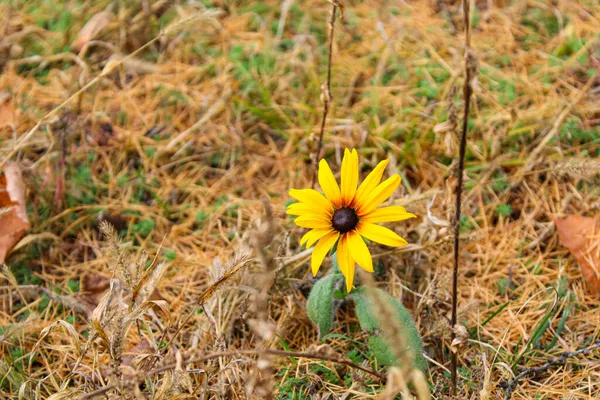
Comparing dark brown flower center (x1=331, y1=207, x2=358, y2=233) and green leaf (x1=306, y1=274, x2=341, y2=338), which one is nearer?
dark brown flower center (x1=331, y1=207, x2=358, y2=233)

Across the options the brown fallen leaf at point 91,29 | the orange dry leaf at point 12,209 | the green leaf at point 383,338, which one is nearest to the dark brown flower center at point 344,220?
the green leaf at point 383,338

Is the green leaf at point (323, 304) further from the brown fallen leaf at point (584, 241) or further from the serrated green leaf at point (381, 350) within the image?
the brown fallen leaf at point (584, 241)

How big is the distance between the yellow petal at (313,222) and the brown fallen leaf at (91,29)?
2056mm

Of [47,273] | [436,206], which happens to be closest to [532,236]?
[436,206]

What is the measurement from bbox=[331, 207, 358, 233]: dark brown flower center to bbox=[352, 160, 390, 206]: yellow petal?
0.04 metres

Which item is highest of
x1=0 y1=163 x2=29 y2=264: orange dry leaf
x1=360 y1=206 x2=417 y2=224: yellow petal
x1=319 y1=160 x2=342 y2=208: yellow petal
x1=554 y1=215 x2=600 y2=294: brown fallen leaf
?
x1=319 y1=160 x2=342 y2=208: yellow petal

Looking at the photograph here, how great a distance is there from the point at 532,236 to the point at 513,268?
0.18 metres

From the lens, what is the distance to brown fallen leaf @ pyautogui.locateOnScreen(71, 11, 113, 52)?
10.8ft

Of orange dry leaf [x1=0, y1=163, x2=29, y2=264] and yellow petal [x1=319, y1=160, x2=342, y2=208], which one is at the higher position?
yellow petal [x1=319, y1=160, x2=342, y2=208]

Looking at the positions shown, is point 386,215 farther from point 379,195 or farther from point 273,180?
point 273,180

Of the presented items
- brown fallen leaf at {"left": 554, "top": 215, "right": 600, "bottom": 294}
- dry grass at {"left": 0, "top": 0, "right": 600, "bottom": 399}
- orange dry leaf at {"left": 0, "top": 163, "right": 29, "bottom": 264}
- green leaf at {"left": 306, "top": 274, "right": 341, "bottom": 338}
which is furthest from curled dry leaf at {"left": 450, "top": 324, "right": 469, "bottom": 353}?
orange dry leaf at {"left": 0, "top": 163, "right": 29, "bottom": 264}

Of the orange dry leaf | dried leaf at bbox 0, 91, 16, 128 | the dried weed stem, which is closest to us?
the dried weed stem

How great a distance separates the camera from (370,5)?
135 inches

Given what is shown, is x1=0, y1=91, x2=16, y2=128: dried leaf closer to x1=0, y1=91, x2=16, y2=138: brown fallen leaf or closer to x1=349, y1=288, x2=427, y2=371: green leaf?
x1=0, y1=91, x2=16, y2=138: brown fallen leaf
